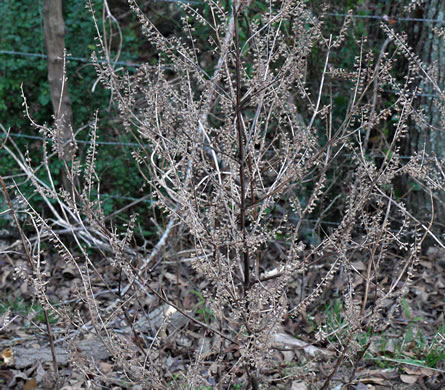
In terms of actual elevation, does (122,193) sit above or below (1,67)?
below

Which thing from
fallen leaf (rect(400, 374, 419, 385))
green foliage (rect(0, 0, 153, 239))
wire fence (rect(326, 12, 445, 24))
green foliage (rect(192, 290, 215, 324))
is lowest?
green foliage (rect(192, 290, 215, 324))

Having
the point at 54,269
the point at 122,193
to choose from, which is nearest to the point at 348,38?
the point at 122,193

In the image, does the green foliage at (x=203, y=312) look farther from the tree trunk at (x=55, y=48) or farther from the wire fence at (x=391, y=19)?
the wire fence at (x=391, y=19)

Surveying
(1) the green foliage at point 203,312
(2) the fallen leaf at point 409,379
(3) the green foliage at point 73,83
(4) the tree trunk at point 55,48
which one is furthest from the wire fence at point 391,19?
(2) the fallen leaf at point 409,379

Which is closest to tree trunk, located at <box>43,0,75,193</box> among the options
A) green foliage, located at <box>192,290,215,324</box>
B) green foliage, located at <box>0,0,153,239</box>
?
green foliage, located at <box>0,0,153,239</box>

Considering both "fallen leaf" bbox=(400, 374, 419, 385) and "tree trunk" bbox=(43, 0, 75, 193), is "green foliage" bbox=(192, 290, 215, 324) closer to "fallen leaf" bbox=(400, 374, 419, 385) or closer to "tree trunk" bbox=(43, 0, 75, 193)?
"fallen leaf" bbox=(400, 374, 419, 385)

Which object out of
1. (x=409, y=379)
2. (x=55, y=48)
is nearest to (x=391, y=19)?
(x=55, y=48)

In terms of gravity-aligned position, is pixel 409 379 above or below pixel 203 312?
above

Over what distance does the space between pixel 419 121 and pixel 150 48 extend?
262 centimetres

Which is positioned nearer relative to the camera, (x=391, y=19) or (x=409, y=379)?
(x=409, y=379)

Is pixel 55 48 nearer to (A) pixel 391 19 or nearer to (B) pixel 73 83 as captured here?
(B) pixel 73 83

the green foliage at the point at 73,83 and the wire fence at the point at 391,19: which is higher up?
the wire fence at the point at 391,19

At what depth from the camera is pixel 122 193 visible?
487 centimetres

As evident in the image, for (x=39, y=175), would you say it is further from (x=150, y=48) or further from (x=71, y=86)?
(x=150, y=48)
